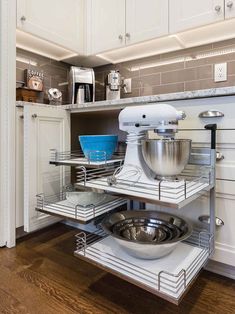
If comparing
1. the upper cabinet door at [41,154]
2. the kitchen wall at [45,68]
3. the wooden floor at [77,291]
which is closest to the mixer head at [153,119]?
the upper cabinet door at [41,154]

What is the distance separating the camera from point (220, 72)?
4.97 ft

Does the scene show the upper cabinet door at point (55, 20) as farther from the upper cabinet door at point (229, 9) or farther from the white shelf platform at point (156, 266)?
the white shelf platform at point (156, 266)

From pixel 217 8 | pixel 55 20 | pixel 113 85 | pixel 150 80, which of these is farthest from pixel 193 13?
pixel 55 20

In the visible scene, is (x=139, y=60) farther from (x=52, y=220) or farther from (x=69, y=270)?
(x=69, y=270)

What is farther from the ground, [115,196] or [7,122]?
[7,122]

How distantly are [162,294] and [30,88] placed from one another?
1413 millimetres

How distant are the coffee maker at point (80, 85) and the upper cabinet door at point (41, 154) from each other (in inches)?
11.7

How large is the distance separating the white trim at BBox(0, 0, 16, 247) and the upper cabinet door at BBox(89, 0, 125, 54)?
599mm

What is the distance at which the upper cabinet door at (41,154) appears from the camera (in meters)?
1.26

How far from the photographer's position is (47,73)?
1.86 meters

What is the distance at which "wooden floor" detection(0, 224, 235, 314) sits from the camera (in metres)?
0.86

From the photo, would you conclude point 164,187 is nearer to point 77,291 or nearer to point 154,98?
point 154,98

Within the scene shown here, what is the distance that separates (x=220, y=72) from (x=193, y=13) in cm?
38

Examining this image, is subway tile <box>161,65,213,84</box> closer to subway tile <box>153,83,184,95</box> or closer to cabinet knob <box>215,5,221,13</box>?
subway tile <box>153,83,184,95</box>
